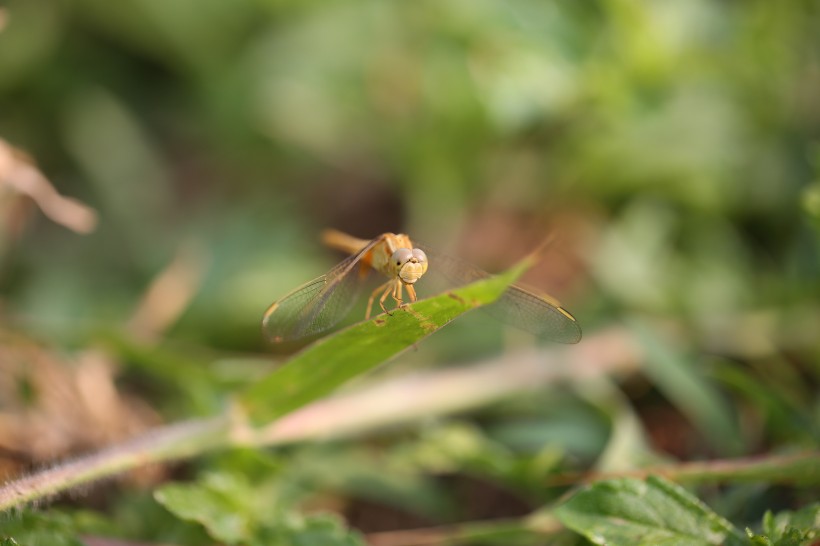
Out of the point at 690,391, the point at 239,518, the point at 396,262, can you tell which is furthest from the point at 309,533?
the point at 690,391

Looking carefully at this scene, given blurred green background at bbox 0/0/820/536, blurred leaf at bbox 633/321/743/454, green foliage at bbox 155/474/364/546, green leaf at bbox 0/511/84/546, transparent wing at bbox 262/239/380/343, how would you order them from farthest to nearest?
1. blurred green background at bbox 0/0/820/536
2. blurred leaf at bbox 633/321/743/454
3. transparent wing at bbox 262/239/380/343
4. green foliage at bbox 155/474/364/546
5. green leaf at bbox 0/511/84/546

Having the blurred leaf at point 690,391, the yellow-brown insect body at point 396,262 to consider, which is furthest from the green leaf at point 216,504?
the blurred leaf at point 690,391

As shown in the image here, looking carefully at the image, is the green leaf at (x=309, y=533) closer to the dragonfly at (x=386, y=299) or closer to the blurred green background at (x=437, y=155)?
the dragonfly at (x=386, y=299)

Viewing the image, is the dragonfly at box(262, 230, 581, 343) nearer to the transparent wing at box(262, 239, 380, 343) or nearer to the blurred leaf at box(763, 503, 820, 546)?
the transparent wing at box(262, 239, 380, 343)

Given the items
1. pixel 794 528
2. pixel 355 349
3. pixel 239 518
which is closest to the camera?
pixel 794 528

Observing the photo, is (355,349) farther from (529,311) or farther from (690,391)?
(690,391)

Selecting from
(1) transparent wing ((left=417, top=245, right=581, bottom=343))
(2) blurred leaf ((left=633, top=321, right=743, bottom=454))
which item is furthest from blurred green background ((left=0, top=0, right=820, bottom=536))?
(1) transparent wing ((left=417, top=245, right=581, bottom=343))

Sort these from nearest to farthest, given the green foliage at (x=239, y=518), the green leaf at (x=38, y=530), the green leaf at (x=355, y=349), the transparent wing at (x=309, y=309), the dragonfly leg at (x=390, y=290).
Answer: the green leaf at (x=355, y=349)
the green leaf at (x=38, y=530)
the green foliage at (x=239, y=518)
the transparent wing at (x=309, y=309)
the dragonfly leg at (x=390, y=290)
